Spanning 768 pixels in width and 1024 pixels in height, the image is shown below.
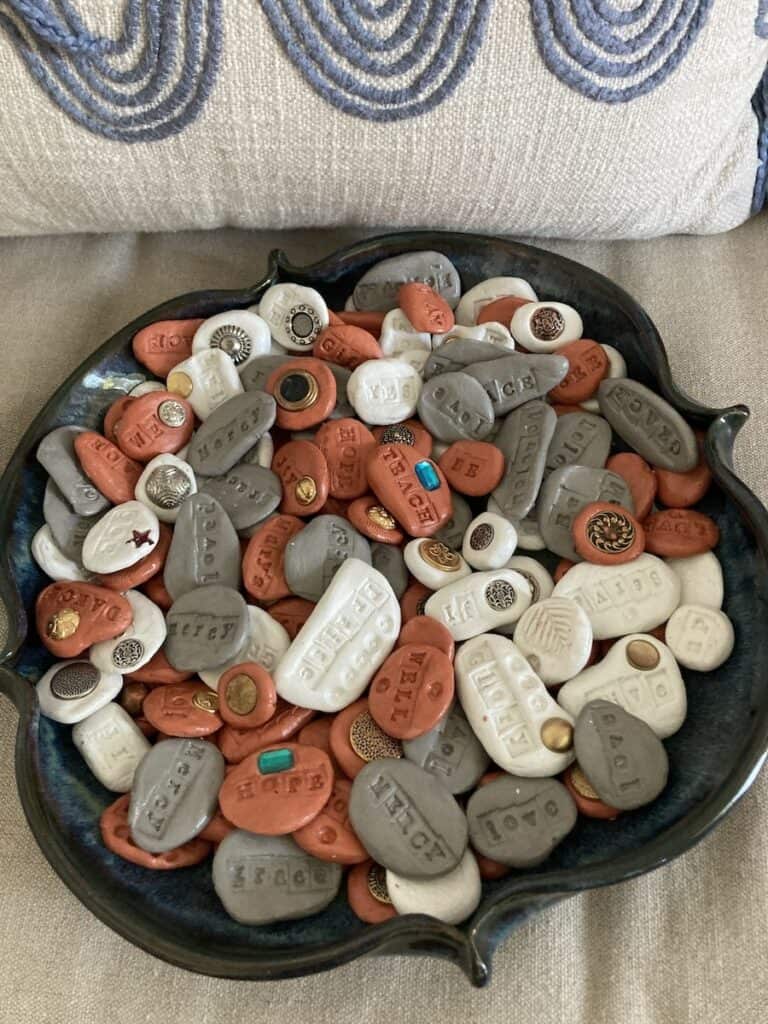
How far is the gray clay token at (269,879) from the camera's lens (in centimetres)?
60

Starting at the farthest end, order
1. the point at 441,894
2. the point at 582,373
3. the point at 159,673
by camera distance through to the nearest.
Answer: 1. the point at 582,373
2. the point at 159,673
3. the point at 441,894

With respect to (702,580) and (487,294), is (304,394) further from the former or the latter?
(702,580)

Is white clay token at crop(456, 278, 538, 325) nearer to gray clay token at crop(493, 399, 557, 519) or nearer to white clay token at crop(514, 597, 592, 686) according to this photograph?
gray clay token at crop(493, 399, 557, 519)

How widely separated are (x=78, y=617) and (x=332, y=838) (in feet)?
0.80

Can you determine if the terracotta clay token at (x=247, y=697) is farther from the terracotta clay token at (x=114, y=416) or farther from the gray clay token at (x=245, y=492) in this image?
the terracotta clay token at (x=114, y=416)

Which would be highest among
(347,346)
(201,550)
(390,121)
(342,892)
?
(390,121)

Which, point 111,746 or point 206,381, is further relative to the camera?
point 206,381

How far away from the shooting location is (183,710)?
0.67 metres

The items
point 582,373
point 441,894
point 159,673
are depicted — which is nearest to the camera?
point 441,894

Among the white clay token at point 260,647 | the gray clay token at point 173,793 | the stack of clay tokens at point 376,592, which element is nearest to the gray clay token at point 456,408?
the stack of clay tokens at point 376,592

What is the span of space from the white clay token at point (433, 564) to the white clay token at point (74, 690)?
23cm

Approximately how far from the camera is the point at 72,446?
0.78m

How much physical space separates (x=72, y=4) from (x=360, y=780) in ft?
2.00

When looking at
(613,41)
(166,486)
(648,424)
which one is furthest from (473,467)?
(613,41)
